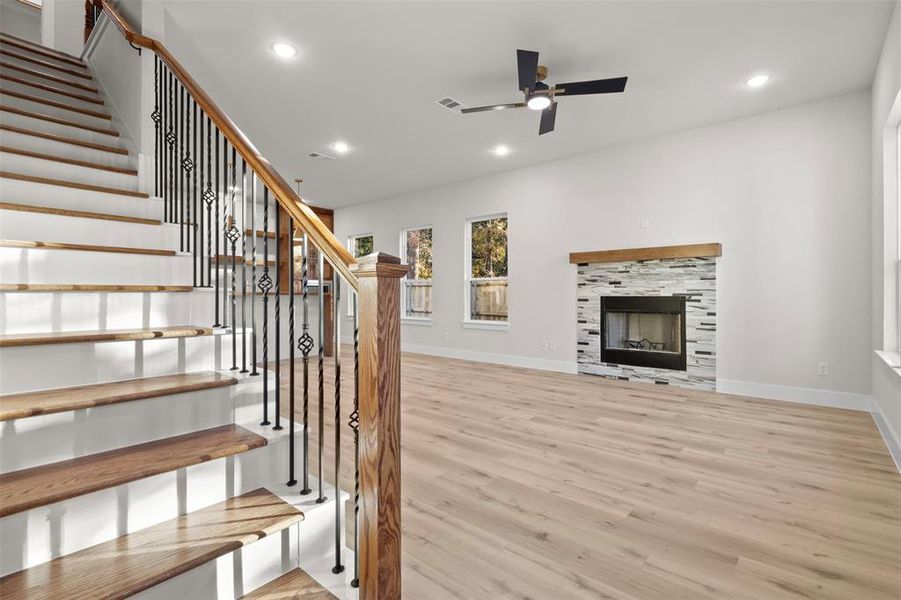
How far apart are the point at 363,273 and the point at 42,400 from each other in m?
1.16

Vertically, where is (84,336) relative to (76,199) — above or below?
below

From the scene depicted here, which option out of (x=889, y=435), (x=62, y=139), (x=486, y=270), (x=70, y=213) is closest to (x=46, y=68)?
(x=62, y=139)

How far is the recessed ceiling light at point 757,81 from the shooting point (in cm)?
368

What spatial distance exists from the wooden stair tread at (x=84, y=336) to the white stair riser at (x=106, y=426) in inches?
13.3

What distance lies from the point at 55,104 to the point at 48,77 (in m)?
0.74

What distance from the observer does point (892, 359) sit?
2930 millimetres

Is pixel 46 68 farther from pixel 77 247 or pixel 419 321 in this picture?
pixel 419 321

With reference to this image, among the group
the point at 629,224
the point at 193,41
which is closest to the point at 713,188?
the point at 629,224

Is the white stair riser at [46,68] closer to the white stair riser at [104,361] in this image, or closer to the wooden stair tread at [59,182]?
the wooden stair tread at [59,182]

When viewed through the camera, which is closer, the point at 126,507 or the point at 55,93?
the point at 126,507

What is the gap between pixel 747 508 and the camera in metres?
2.12

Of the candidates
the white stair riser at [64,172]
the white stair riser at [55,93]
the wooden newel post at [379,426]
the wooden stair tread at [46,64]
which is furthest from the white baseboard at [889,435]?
the wooden stair tread at [46,64]

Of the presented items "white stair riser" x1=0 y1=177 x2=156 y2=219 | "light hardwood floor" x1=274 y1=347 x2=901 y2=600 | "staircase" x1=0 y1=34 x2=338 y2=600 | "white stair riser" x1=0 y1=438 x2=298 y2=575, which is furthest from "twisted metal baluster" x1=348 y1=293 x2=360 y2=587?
"white stair riser" x1=0 y1=177 x2=156 y2=219

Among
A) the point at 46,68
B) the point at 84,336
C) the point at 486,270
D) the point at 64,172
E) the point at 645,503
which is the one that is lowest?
the point at 645,503
